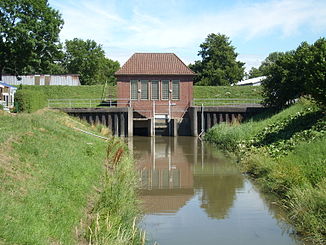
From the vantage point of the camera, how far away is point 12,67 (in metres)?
49.5

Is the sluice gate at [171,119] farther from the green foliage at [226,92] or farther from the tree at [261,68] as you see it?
the tree at [261,68]

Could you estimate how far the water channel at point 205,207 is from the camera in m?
10.5

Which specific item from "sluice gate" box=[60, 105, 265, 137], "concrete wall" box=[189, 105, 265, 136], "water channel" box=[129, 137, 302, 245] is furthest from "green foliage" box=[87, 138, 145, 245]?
"concrete wall" box=[189, 105, 265, 136]

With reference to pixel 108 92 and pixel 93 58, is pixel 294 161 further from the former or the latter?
pixel 93 58

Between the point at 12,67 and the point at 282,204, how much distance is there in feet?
139

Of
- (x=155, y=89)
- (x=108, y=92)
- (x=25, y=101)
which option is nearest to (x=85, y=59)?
(x=108, y=92)

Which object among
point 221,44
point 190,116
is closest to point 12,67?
point 190,116

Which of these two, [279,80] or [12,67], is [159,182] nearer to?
[279,80]

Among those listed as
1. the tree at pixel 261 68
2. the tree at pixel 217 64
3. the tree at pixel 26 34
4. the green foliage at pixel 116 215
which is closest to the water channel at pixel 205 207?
the green foliage at pixel 116 215

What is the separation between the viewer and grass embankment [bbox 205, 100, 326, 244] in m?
10.7

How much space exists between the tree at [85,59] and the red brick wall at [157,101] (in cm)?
3551

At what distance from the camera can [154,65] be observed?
43844mm

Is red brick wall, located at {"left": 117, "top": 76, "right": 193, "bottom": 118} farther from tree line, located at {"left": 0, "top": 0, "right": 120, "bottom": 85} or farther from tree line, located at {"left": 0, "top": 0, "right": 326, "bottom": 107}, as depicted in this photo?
tree line, located at {"left": 0, "top": 0, "right": 120, "bottom": 85}

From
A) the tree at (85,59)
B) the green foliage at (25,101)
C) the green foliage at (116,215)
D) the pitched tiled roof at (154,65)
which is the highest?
the tree at (85,59)
